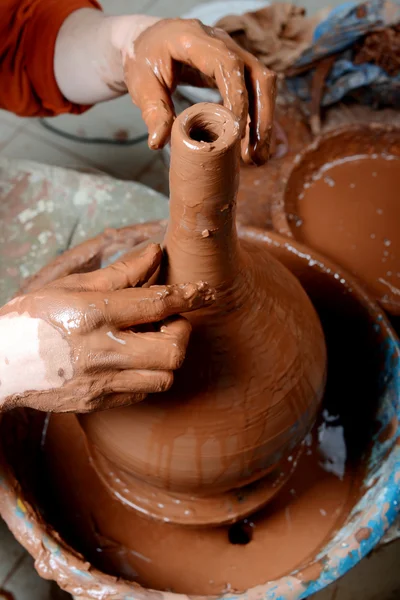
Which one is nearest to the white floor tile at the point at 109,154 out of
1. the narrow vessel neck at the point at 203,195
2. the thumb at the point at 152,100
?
the thumb at the point at 152,100

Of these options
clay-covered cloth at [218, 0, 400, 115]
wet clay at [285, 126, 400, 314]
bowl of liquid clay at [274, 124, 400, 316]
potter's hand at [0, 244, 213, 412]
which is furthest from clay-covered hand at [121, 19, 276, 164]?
clay-covered cloth at [218, 0, 400, 115]

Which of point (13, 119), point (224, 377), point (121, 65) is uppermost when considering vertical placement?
point (121, 65)

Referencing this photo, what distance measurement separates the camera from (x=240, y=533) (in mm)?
1340

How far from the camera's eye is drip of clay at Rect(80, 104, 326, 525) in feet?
2.87

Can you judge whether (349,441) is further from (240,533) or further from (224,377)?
(224,377)

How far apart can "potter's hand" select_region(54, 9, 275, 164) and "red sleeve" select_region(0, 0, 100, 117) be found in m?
0.28

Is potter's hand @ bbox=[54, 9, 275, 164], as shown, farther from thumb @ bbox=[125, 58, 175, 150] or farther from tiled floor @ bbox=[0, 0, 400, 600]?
tiled floor @ bbox=[0, 0, 400, 600]

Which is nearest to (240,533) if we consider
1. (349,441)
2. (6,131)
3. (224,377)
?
(349,441)

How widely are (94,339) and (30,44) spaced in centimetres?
114

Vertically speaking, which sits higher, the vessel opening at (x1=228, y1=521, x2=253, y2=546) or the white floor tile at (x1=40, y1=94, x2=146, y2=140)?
the white floor tile at (x1=40, y1=94, x2=146, y2=140)

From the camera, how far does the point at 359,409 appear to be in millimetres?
1416

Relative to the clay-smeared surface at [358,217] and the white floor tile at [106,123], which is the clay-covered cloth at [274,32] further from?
the white floor tile at [106,123]

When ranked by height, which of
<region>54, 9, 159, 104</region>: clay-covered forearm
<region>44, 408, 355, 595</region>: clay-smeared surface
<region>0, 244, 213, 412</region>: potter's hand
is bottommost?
<region>44, 408, 355, 595</region>: clay-smeared surface

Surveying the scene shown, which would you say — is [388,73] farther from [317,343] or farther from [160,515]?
[160,515]
